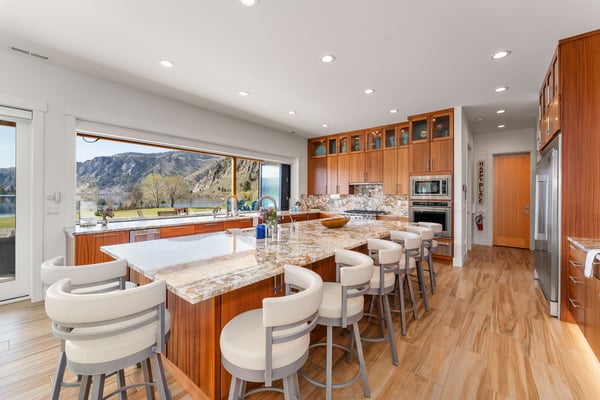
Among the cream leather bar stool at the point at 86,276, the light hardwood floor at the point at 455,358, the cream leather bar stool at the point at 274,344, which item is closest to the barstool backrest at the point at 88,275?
the cream leather bar stool at the point at 86,276

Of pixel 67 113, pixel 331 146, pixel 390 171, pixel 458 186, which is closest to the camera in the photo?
pixel 67 113

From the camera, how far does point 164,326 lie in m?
1.18

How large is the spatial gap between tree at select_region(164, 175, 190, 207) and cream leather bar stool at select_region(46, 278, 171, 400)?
3.46 metres

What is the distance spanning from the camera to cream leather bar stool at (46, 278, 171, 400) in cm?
96

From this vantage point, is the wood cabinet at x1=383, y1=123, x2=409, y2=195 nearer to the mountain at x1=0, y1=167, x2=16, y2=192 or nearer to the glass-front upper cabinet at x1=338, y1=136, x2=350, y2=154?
the glass-front upper cabinet at x1=338, y1=136, x2=350, y2=154

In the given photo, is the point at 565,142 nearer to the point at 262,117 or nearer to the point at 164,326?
the point at 164,326

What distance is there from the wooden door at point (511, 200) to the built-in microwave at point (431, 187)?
8.76 feet

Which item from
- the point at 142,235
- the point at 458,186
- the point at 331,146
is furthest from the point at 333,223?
the point at 331,146

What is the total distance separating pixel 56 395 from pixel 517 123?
7.48 m

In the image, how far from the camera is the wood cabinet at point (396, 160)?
523 centimetres

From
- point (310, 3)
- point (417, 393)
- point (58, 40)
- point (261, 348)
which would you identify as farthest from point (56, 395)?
point (58, 40)

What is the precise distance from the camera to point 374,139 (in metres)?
5.74

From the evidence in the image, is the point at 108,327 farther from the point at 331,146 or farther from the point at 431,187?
the point at 331,146

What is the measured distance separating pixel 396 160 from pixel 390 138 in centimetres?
53
